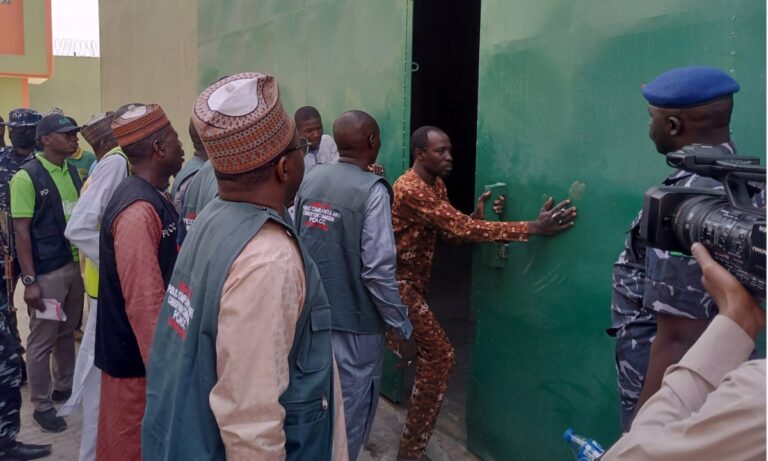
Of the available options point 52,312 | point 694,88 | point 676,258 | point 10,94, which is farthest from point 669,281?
point 10,94

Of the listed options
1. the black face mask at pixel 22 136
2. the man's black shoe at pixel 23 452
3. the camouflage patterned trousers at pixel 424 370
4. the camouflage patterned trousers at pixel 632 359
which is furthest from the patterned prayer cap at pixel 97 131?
the camouflage patterned trousers at pixel 632 359

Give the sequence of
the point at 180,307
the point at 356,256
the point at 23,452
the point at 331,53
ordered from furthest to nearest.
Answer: the point at 331,53
the point at 23,452
the point at 356,256
the point at 180,307

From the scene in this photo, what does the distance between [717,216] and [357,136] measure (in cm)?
220

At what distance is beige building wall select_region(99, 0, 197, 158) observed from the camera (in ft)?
26.6

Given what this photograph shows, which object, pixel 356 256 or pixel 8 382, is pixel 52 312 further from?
pixel 356 256

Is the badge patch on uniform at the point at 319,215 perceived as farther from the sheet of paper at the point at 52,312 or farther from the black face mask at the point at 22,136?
the black face mask at the point at 22,136

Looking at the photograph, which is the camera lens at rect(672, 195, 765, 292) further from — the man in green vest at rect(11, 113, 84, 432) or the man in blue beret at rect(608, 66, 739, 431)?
the man in green vest at rect(11, 113, 84, 432)

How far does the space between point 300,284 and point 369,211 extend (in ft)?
5.13

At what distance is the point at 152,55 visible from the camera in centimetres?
916

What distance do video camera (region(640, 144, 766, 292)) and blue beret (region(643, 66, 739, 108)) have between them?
547 millimetres

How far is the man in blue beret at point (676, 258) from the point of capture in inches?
80.7

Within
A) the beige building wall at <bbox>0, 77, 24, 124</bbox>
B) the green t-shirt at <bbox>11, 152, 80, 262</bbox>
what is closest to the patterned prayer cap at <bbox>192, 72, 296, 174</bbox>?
the green t-shirt at <bbox>11, 152, 80, 262</bbox>

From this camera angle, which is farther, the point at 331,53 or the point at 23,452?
the point at 331,53

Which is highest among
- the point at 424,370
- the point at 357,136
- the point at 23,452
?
the point at 357,136
